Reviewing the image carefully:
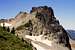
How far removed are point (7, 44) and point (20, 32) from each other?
2332 centimetres

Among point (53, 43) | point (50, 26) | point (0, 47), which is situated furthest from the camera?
point (50, 26)

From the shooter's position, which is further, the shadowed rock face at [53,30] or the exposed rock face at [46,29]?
the exposed rock face at [46,29]

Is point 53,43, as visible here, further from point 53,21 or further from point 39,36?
point 53,21

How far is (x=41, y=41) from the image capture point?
135 feet

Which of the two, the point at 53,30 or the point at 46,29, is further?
the point at 46,29

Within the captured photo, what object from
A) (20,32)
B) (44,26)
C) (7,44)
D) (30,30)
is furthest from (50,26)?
(7,44)

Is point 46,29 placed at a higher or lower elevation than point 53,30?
higher

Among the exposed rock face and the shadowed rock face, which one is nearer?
the shadowed rock face

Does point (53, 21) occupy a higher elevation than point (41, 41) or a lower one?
higher

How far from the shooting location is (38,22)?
154 feet

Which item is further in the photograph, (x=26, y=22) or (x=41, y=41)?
(x=26, y=22)

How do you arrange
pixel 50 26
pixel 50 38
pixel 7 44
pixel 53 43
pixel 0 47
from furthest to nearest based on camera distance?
pixel 50 26 < pixel 50 38 < pixel 53 43 < pixel 7 44 < pixel 0 47

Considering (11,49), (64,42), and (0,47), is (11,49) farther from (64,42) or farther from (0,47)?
(64,42)

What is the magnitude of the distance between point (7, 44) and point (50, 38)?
2534 cm
